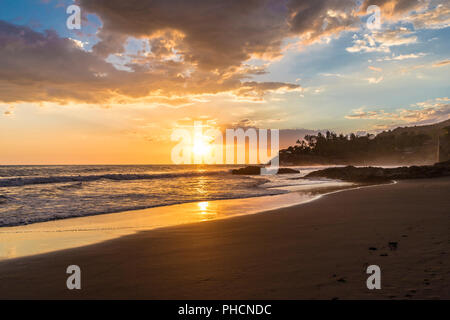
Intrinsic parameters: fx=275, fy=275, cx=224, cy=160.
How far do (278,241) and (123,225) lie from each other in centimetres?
A: 608

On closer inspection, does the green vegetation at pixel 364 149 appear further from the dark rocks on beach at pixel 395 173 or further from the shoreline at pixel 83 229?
the shoreline at pixel 83 229

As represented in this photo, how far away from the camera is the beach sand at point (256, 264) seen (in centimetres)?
389

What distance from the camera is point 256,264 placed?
506 cm

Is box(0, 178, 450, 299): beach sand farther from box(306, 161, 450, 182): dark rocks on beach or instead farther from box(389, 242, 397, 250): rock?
box(306, 161, 450, 182): dark rocks on beach

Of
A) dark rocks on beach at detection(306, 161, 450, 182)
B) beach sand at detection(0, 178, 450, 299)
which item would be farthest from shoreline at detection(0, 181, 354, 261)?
dark rocks on beach at detection(306, 161, 450, 182)

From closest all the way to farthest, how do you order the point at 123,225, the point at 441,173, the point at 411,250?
the point at 411,250 < the point at 123,225 < the point at 441,173

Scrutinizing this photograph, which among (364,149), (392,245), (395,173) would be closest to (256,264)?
(392,245)

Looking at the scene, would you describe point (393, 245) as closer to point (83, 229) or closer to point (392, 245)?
point (392, 245)

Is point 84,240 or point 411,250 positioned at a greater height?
point 411,250

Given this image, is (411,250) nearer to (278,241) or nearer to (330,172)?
(278,241)

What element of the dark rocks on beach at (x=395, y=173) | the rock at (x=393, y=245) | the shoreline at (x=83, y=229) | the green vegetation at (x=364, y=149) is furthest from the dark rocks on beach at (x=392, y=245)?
the green vegetation at (x=364, y=149)
